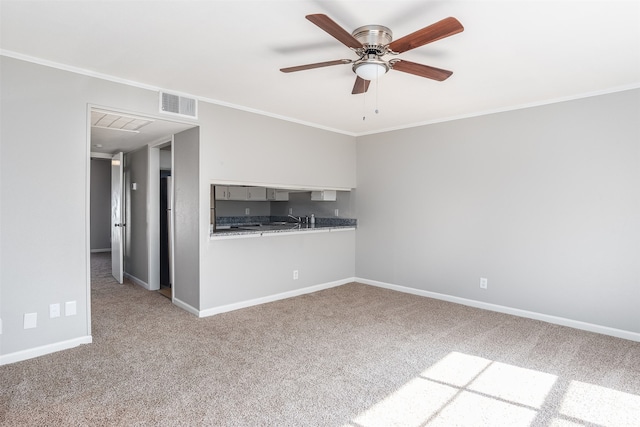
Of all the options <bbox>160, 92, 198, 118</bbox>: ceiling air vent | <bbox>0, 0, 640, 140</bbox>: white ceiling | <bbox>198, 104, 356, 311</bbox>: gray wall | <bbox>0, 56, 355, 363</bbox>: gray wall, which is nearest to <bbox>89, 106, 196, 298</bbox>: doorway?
<bbox>160, 92, 198, 118</bbox>: ceiling air vent

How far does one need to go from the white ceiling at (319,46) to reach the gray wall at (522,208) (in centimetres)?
42

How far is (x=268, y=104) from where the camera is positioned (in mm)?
4242

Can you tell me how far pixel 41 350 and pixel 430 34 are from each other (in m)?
3.70

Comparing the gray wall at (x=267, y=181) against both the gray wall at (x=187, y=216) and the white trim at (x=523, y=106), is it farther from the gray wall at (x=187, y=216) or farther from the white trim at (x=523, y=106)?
the white trim at (x=523, y=106)

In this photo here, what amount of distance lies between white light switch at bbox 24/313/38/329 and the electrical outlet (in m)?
0.10

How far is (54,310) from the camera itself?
312cm

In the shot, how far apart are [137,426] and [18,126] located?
2.43 metres

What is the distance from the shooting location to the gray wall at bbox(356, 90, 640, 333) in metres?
3.59

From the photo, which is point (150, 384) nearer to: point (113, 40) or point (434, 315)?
point (113, 40)

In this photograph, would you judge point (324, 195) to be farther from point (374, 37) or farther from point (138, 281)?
point (374, 37)

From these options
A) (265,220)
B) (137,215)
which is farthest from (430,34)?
(265,220)

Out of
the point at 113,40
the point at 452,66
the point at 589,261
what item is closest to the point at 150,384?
the point at 113,40

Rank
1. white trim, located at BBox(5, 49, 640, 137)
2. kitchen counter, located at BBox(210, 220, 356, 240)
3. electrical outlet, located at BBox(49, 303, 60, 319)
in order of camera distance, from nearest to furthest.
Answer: white trim, located at BBox(5, 49, 640, 137), electrical outlet, located at BBox(49, 303, 60, 319), kitchen counter, located at BBox(210, 220, 356, 240)

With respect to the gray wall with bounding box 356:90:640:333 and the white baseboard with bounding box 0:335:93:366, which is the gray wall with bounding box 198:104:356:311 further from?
the white baseboard with bounding box 0:335:93:366
